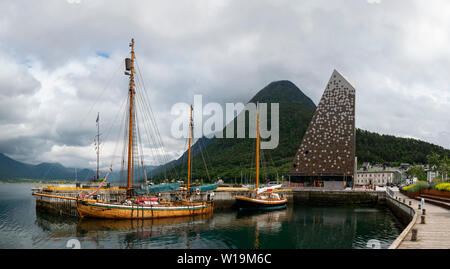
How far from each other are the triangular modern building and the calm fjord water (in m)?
44.0

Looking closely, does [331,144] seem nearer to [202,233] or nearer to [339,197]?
[339,197]

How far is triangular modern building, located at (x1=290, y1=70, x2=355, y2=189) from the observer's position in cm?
8088

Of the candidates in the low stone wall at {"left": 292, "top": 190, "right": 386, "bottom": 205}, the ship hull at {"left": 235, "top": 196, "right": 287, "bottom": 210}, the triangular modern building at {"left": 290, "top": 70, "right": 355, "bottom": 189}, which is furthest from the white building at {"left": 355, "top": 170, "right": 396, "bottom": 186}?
the ship hull at {"left": 235, "top": 196, "right": 287, "bottom": 210}

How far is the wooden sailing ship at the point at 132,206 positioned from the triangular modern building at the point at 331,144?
46.2 metres

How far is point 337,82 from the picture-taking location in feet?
284

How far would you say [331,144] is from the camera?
83.2 metres

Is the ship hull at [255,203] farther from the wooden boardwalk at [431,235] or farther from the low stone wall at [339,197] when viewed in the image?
the wooden boardwalk at [431,235]

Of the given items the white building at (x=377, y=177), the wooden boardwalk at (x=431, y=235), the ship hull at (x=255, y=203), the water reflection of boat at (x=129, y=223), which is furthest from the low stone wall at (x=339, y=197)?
the white building at (x=377, y=177)

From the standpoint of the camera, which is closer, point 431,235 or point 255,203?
point 431,235

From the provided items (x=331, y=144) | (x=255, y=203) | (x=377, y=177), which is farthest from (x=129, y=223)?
(x=377, y=177)

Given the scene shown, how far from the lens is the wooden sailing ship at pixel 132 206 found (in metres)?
34.7

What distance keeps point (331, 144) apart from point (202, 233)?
6294cm

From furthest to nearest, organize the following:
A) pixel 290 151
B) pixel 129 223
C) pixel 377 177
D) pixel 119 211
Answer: pixel 290 151
pixel 377 177
pixel 119 211
pixel 129 223
